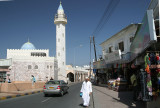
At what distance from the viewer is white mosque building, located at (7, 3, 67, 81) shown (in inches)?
1454

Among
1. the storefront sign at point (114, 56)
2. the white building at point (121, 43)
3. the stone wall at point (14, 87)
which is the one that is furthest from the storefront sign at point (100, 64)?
the stone wall at point (14, 87)

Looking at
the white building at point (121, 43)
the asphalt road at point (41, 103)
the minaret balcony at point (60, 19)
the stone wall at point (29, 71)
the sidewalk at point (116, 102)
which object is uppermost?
the minaret balcony at point (60, 19)

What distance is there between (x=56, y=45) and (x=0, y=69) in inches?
620

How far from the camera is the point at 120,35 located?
813 inches

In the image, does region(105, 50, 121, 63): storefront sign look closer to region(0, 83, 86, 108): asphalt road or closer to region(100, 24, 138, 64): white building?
region(100, 24, 138, 64): white building

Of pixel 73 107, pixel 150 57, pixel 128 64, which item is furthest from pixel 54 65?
pixel 150 57

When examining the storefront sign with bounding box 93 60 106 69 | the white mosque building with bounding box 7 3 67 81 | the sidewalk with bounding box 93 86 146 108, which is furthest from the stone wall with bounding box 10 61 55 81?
the sidewalk with bounding box 93 86 146 108

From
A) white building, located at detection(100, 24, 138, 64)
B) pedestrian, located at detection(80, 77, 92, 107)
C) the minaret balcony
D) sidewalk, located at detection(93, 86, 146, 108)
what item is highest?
the minaret balcony

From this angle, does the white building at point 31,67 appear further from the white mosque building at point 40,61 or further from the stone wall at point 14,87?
the stone wall at point 14,87

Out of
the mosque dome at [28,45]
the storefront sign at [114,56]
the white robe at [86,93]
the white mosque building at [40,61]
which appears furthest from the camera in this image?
the mosque dome at [28,45]

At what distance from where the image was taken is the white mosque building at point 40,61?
Answer: 121 ft

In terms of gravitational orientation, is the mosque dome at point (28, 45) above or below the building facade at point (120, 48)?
above

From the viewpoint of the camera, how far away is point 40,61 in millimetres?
38719

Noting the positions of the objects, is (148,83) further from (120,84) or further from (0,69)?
(0,69)
